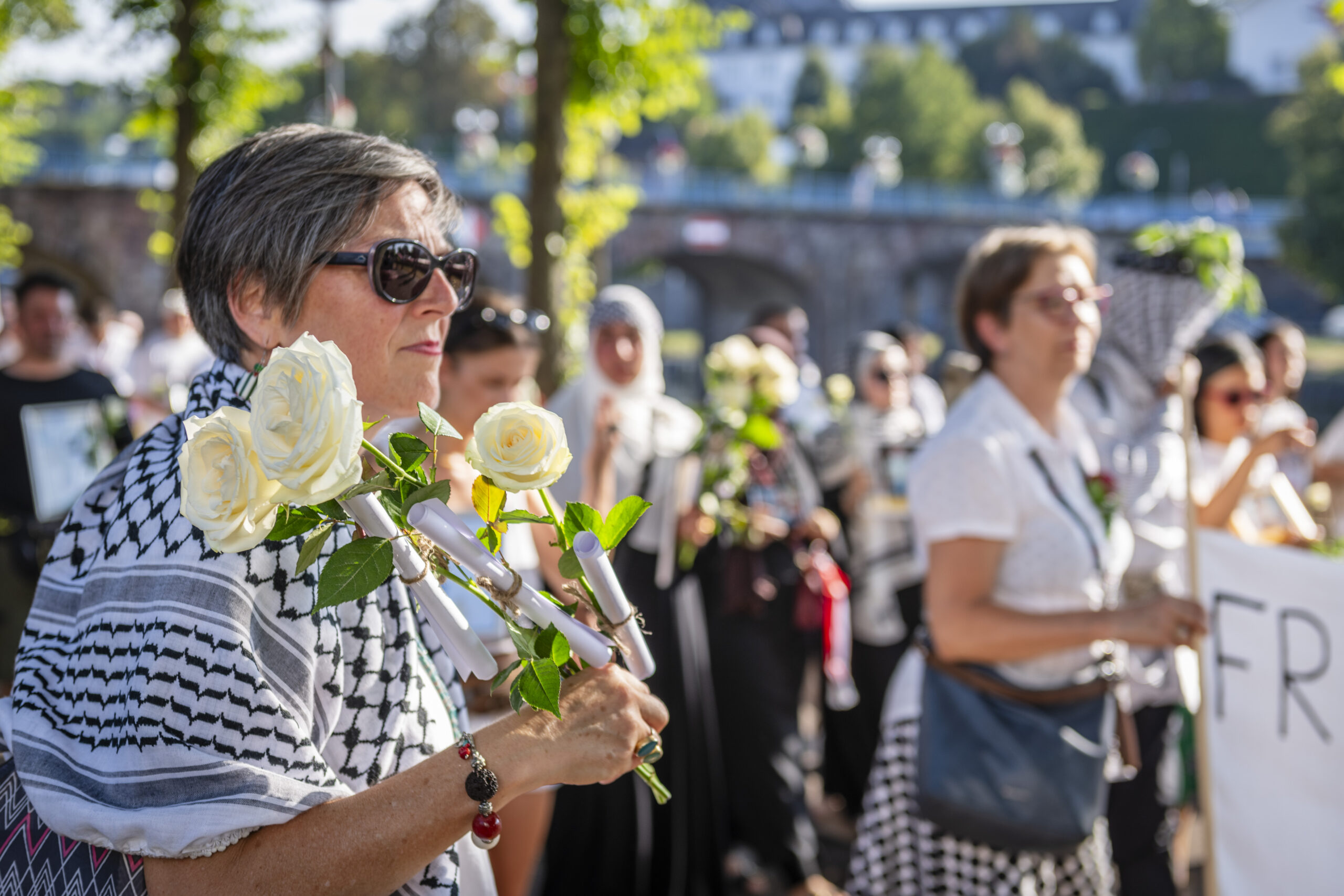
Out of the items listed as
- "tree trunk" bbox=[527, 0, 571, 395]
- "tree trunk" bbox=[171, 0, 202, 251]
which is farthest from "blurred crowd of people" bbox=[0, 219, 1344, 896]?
"tree trunk" bbox=[171, 0, 202, 251]

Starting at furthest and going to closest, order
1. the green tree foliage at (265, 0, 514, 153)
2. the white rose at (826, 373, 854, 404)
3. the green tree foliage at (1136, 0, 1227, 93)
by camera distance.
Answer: the green tree foliage at (1136, 0, 1227, 93) → the green tree foliage at (265, 0, 514, 153) → the white rose at (826, 373, 854, 404)

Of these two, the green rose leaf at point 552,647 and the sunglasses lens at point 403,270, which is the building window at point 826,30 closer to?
the sunglasses lens at point 403,270

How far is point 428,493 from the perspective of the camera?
1.27 meters

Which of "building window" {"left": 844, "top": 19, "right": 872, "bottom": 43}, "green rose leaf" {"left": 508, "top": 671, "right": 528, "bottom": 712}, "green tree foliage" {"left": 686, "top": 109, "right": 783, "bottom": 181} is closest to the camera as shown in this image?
"green rose leaf" {"left": 508, "top": 671, "right": 528, "bottom": 712}

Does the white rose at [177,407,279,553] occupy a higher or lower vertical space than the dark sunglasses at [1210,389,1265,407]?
higher

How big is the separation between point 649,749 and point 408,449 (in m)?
0.52

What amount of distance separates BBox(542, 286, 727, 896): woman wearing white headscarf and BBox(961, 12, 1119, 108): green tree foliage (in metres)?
72.2

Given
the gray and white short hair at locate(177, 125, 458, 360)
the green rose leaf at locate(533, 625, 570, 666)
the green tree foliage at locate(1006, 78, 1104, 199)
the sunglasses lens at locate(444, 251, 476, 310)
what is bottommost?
the green rose leaf at locate(533, 625, 570, 666)

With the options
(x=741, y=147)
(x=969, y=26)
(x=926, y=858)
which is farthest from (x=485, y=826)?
(x=969, y=26)

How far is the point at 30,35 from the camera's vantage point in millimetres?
12953

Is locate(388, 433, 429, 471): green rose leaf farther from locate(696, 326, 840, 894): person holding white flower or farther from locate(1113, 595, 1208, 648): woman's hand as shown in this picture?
locate(696, 326, 840, 894): person holding white flower

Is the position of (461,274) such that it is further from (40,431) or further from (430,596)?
(40,431)

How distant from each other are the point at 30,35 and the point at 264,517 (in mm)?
14482

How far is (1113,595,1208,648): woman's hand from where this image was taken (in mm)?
2424
